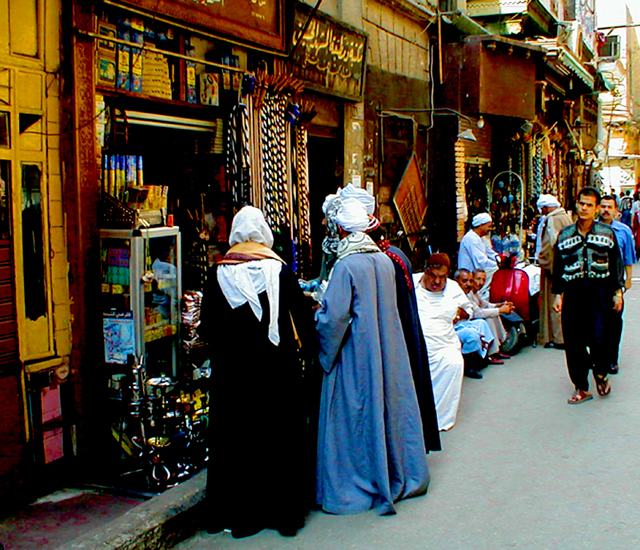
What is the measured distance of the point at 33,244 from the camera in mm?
4809

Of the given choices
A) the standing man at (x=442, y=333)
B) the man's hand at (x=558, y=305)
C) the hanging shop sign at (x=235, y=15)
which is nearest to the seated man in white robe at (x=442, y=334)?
the standing man at (x=442, y=333)

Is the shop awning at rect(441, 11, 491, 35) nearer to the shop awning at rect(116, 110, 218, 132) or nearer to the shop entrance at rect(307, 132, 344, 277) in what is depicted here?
the shop entrance at rect(307, 132, 344, 277)

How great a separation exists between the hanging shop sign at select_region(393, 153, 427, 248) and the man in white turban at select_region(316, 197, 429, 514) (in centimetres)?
680

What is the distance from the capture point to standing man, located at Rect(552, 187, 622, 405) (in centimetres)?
681

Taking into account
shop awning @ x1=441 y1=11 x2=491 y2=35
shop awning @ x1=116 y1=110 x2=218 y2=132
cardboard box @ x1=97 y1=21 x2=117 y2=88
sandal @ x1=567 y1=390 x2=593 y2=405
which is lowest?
sandal @ x1=567 y1=390 x2=593 y2=405

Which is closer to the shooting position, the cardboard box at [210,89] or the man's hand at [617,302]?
the cardboard box at [210,89]

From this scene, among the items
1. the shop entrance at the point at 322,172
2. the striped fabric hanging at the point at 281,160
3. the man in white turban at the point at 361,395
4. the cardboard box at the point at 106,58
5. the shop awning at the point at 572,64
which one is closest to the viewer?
the man in white turban at the point at 361,395

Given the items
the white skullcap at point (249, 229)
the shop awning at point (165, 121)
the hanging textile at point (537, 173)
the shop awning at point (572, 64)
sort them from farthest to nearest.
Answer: the hanging textile at point (537, 173), the shop awning at point (572, 64), the shop awning at point (165, 121), the white skullcap at point (249, 229)

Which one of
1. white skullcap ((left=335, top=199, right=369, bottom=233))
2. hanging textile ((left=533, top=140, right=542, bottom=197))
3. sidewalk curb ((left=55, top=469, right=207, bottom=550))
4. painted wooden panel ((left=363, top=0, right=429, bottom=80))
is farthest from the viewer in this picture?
hanging textile ((left=533, top=140, right=542, bottom=197))

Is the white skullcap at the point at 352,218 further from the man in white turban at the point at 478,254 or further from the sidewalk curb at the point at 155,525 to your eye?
the man in white turban at the point at 478,254

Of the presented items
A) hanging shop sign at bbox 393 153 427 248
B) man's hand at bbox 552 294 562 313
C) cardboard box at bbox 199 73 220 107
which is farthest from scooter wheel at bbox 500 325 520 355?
cardboard box at bbox 199 73 220 107

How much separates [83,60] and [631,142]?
41.6 m

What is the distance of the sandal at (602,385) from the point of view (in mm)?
7008

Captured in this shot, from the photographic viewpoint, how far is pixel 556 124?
21.7 meters
